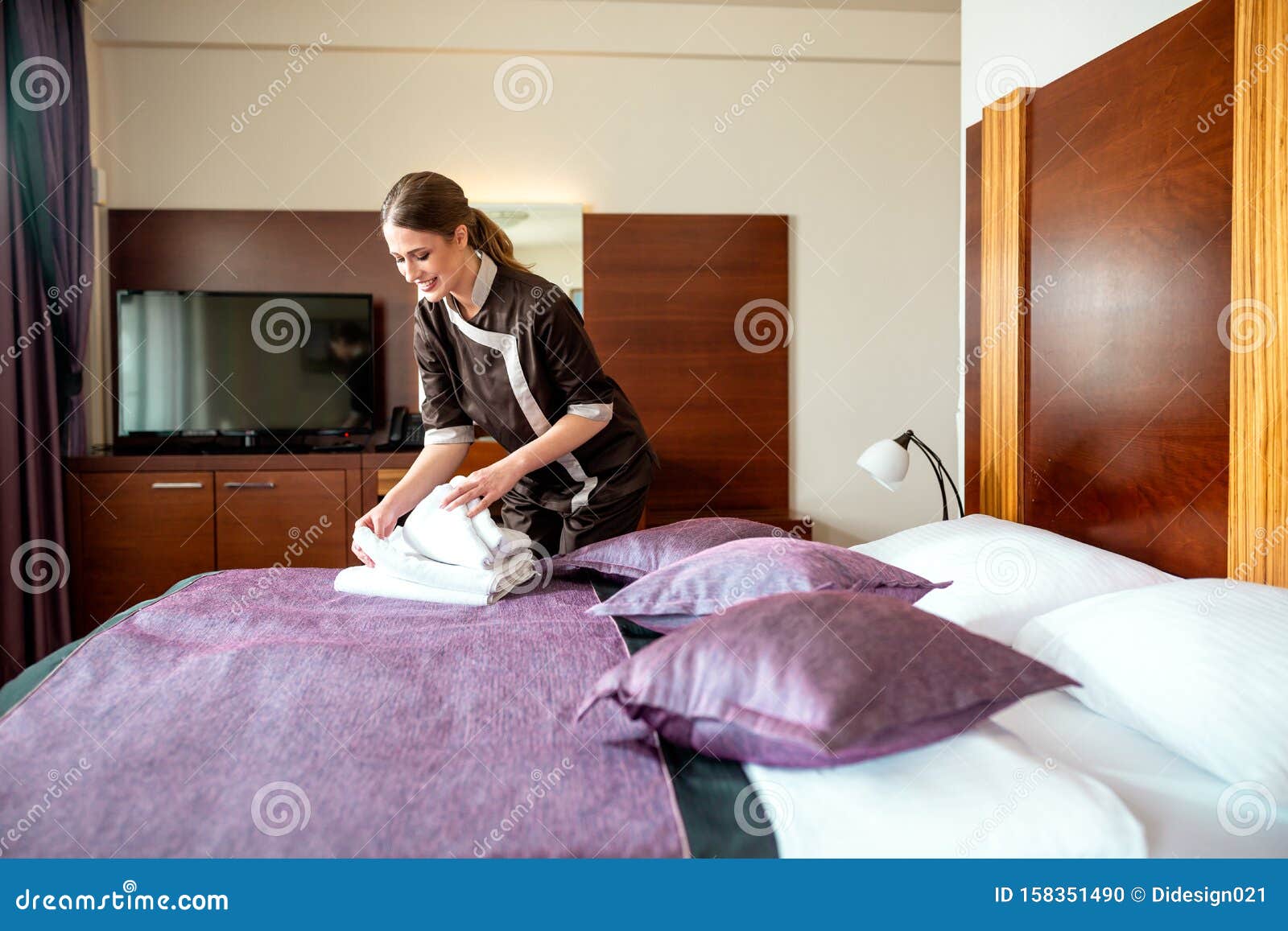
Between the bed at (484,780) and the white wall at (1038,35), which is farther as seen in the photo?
the white wall at (1038,35)

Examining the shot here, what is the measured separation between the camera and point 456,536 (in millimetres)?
1756

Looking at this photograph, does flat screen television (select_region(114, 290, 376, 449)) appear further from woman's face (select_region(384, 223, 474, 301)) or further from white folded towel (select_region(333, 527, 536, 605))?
white folded towel (select_region(333, 527, 536, 605))

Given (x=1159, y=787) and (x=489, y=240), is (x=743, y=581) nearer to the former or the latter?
(x=1159, y=787)

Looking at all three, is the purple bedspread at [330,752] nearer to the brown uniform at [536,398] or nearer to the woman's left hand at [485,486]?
the woman's left hand at [485,486]

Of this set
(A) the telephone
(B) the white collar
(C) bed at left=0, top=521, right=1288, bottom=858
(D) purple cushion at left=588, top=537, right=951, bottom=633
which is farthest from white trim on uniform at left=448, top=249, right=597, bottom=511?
(A) the telephone

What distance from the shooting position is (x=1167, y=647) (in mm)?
1131

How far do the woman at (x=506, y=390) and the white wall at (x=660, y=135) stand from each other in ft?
5.78

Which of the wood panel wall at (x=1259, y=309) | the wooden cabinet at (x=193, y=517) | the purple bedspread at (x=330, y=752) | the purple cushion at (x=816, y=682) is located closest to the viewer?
the purple bedspread at (x=330, y=752)

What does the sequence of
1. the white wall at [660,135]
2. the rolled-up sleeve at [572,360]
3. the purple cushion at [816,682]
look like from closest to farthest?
the purple cushion at [816,682] → the rolled-up sleeve at [572,360] → the white wall at [660,135]

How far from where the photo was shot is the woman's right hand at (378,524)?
1805mm

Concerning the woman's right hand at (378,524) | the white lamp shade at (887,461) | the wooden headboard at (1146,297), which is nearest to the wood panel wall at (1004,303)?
the wooden headboard at (1146,297)

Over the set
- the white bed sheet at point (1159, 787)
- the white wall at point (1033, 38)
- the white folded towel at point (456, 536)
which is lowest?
the white bed sheet at point (1159, 787)

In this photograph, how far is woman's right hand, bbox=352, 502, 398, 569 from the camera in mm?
1805
